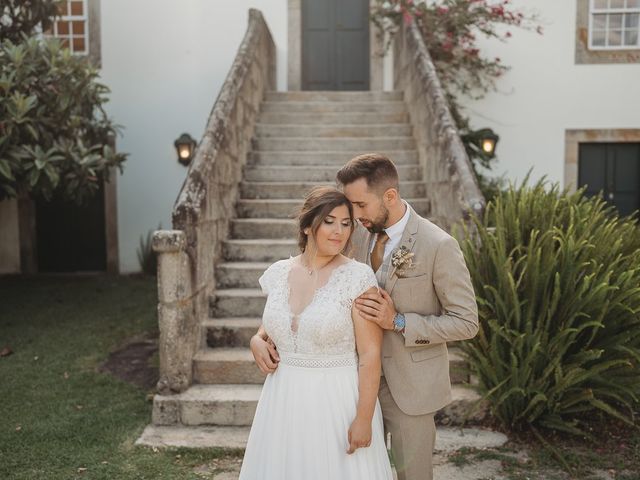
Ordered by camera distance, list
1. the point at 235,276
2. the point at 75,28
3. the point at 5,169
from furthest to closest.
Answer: the point at 75,28 < the point at 5,169 < the point at 235,276

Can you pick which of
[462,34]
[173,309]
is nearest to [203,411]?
[173,309]

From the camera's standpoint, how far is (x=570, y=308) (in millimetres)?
4168

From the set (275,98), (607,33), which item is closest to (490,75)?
(607,33)

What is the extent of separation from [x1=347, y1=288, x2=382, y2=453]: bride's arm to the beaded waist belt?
76 millimetres

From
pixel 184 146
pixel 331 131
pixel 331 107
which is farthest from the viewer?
pixel 184 146

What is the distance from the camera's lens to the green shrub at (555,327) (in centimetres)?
409

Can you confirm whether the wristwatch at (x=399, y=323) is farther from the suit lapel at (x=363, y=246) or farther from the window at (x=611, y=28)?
the window at (x=611, y=28)

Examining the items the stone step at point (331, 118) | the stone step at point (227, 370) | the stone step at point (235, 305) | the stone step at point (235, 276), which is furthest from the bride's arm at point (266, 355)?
the stone step at point (331, 118)

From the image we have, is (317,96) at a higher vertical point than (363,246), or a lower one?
higher

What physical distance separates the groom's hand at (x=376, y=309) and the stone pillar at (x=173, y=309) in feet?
7.74

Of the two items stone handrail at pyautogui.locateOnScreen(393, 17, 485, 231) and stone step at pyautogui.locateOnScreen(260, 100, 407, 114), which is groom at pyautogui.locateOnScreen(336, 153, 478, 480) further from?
stone step at pyautogui.locateOnScreen(260, 100, 407, 114)

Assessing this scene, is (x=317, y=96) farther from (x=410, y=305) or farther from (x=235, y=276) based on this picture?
(x=410, y=305)

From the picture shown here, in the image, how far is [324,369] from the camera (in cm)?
263

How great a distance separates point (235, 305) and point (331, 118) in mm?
3893
